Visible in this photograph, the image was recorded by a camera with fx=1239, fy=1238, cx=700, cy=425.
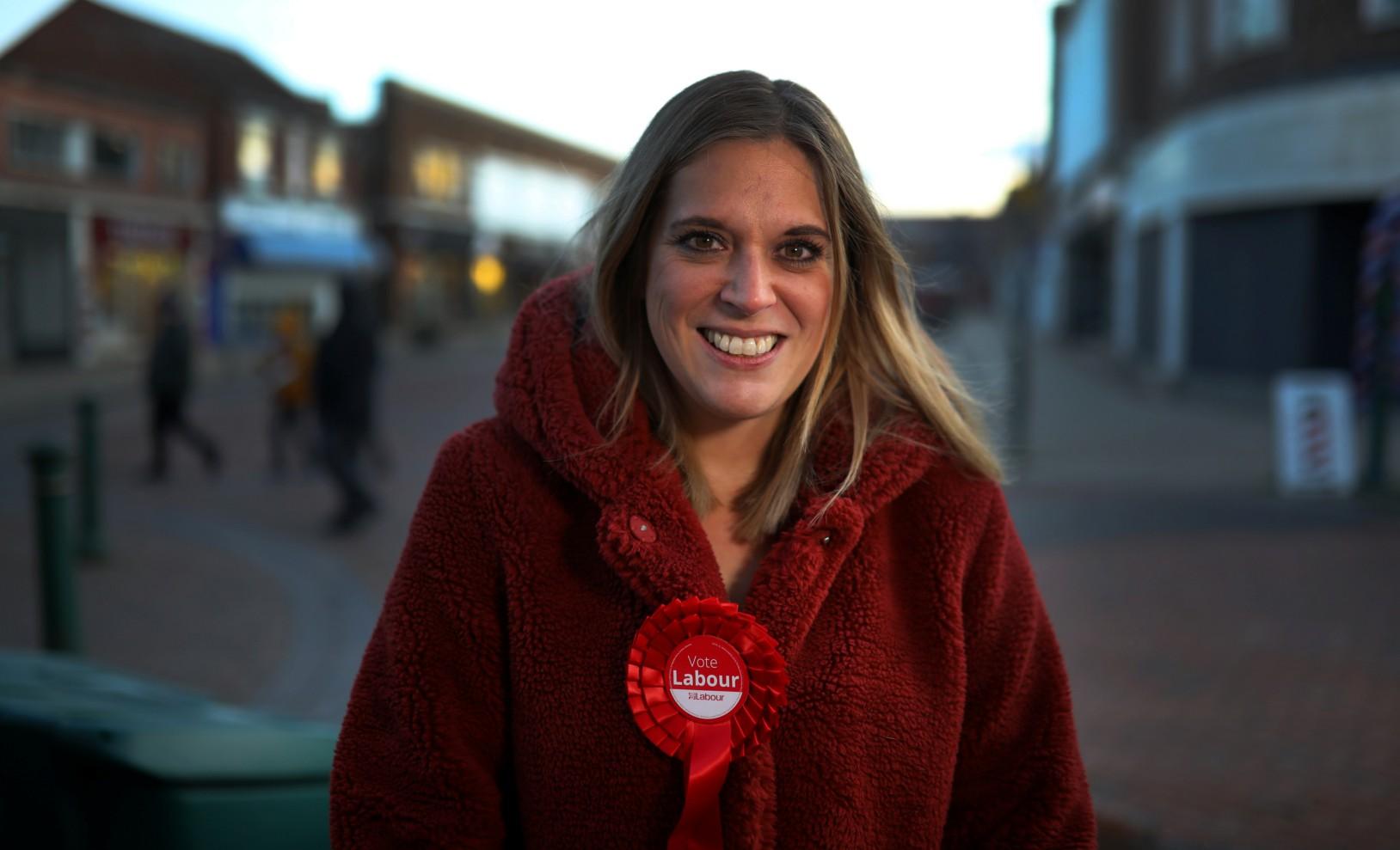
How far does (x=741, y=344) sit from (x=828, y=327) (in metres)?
0.19

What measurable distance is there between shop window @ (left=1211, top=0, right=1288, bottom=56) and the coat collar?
54.8 feet

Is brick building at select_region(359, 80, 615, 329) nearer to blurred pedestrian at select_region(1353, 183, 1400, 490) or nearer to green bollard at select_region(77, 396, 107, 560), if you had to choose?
green bollard at select_region(77, 396, 107, 560)

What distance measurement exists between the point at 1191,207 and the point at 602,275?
60.2 feet

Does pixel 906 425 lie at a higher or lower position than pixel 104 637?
higher

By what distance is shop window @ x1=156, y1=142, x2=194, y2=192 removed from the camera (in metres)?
32.2

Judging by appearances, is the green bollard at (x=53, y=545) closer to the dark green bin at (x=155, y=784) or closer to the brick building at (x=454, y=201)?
the dark green bin at (x=155, y=784)

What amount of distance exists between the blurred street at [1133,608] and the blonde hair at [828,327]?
1.31 feet

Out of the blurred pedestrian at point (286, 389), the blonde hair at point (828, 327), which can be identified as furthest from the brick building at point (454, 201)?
the blonde hair at point (828, 327)

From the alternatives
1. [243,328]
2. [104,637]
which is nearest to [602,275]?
[104,637]

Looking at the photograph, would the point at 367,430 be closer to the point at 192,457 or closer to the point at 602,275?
the point at 192,457

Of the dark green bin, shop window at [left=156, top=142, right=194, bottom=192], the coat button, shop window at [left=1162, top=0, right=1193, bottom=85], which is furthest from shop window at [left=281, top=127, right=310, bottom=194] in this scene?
the coat button

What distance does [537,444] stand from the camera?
1.82 metres

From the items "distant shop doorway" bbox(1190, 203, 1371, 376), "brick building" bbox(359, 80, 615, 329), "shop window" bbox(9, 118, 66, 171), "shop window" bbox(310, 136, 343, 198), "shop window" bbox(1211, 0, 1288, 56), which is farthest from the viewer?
"brick building" bbox(359, 80, 615, 329)

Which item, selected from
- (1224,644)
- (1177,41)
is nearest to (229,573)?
(1224,644)
